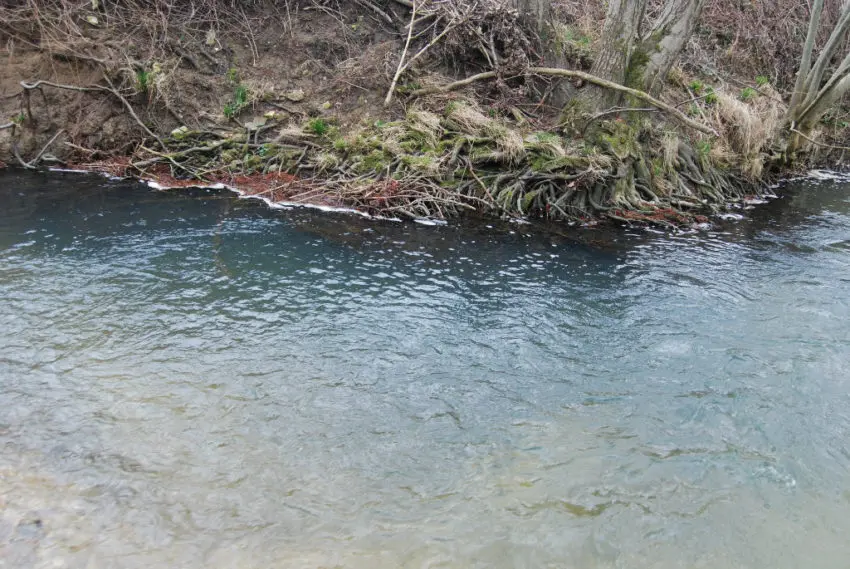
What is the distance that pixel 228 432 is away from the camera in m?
4.87

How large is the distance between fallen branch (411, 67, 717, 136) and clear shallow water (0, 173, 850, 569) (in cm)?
318

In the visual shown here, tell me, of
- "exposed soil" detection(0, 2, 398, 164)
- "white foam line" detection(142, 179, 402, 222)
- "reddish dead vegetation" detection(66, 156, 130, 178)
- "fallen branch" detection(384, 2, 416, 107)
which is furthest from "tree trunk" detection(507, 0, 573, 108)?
"reddish dead vegetation" detection(66, 156, 130, 178)

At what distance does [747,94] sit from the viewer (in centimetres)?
1574

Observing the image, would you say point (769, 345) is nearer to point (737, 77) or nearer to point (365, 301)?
point (365, 301)

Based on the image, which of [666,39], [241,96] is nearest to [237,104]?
[241,96]

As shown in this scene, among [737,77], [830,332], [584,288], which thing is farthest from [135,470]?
[737,77]

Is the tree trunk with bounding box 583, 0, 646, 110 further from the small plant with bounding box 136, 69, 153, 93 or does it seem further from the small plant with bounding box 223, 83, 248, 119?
the small plant with bounding box 136, 69, 153, 93

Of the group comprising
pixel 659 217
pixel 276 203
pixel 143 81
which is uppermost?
pixel 143 81

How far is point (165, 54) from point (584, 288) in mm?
10576

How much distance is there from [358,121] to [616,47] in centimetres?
532

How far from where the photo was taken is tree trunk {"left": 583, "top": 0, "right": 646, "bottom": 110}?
448 inches

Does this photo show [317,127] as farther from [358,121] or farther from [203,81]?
[203,81]

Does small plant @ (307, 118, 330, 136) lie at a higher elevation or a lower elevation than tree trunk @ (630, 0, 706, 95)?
lower

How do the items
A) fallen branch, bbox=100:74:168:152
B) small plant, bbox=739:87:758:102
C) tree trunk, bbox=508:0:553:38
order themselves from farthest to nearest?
small plant, bbox=739:87:758:102 < tree trunk, bbox=508:0:553:38 < fallen branch, bbox=100:74:168:152
